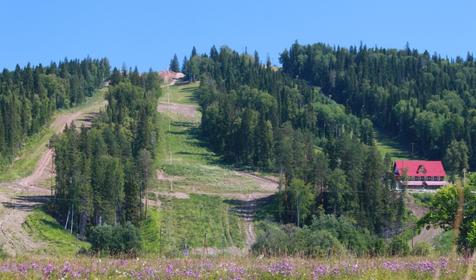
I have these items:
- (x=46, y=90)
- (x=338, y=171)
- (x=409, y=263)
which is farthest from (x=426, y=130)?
(x=409, y=263)

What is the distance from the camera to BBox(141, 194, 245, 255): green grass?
7812 centimetres

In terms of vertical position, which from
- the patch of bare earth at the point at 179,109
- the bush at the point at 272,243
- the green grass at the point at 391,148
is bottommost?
the green grass at the point at 391,148

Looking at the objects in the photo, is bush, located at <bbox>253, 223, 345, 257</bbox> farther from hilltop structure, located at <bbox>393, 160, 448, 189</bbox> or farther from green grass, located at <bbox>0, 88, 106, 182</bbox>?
hilltop structure, located at <bbox>393, 160, 448, 189</bbox>

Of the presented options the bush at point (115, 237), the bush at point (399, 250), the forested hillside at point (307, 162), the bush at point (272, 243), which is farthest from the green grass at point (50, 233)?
the bush at point (399, 250)

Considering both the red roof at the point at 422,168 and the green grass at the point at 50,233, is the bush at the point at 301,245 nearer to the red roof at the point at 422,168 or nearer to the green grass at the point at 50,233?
the green grass at the point at 50,233

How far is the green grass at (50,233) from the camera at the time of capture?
71125 mm

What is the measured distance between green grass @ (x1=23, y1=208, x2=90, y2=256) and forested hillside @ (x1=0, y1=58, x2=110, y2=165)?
28.5 meters

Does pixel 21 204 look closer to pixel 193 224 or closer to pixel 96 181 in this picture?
Answer: pixel 96 181

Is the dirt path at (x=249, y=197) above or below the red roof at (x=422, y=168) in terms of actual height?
below

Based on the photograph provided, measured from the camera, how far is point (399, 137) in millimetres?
185750

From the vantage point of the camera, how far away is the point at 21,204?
86562mm

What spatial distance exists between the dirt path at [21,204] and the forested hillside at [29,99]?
5.70m

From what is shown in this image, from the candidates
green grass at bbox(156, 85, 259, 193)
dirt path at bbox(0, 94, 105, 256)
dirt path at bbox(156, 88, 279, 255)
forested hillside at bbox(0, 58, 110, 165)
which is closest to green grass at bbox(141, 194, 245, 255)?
dirt path at bbox(156, 88, 279, 255)

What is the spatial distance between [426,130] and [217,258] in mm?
163743
